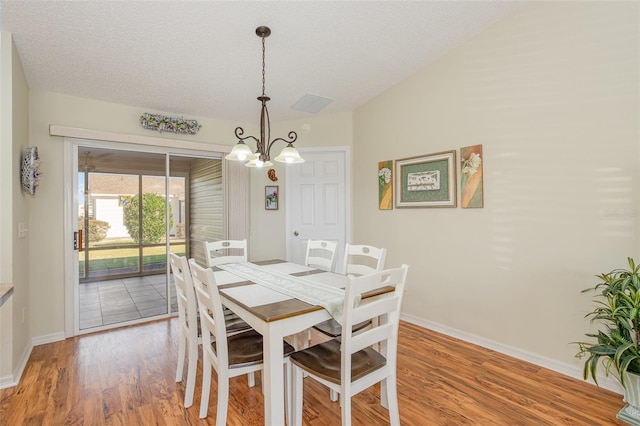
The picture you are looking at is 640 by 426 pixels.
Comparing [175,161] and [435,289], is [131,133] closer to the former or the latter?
[175,161]

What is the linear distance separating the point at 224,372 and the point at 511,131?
2876 mm

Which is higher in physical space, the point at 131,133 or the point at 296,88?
the point at 296,88

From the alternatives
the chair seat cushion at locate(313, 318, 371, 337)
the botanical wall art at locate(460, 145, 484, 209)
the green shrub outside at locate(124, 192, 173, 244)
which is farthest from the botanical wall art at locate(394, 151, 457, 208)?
the green shrub outside at locate(124, 192, 173, 244)

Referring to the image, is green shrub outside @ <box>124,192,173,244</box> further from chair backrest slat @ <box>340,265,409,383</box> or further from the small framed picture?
chair backrest slat @ <box>340,265,409,383</box>

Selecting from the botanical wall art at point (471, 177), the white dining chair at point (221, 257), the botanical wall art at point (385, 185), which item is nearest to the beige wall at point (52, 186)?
the white dining chair at point (221, 257)

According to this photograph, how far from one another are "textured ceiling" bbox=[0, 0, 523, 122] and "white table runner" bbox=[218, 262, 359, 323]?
1.86 m

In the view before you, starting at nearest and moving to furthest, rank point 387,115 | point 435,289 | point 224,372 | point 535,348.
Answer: point 224,372 < point 535,348 < point 435,289 < point 387,115

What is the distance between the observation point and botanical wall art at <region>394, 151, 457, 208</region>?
127 inches

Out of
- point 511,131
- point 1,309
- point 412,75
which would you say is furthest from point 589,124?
point 1,309

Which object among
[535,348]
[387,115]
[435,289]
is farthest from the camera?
[387,115]

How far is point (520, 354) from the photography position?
272 centimetres

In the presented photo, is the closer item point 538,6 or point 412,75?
point 538,6

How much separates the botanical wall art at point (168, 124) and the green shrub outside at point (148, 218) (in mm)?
776

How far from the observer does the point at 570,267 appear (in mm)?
2438
